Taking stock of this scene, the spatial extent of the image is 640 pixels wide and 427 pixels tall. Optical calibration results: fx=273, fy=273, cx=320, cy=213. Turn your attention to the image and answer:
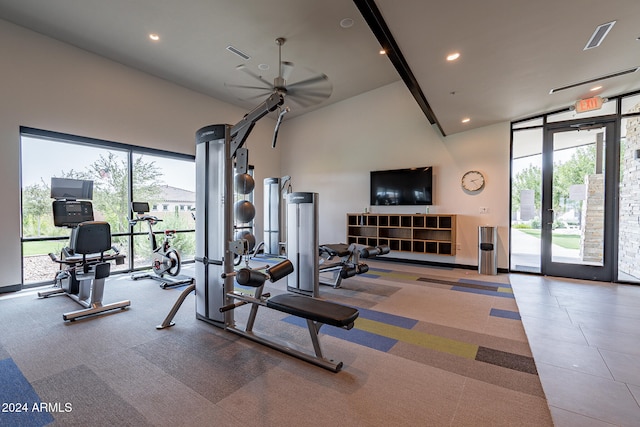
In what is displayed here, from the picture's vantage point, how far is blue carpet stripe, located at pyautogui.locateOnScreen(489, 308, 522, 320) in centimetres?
334

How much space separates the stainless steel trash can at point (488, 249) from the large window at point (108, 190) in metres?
6.65

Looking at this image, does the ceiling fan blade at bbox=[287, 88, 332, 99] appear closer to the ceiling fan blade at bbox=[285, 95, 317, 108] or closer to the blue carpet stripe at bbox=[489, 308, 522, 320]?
the ceiling fan blade at bbox=[285, 95, 317, 108]

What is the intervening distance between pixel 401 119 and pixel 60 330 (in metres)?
7.11

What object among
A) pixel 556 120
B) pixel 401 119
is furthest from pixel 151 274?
pixel 556 120

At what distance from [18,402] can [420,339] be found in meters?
3.20

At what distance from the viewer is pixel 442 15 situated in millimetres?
2518

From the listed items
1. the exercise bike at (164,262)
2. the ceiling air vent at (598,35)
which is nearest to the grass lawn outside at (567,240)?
the ceiling air vent at (598,35)

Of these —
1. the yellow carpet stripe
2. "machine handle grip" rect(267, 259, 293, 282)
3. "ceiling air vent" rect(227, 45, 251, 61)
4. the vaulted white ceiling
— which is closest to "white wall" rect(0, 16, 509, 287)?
the vaulted white ceiling

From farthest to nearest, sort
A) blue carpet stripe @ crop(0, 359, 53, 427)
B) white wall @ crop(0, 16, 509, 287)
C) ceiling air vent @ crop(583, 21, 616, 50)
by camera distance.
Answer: white wall @ crop(0, 16, 509, 287)
ceiling air vent @ crop(583, 21, 616, 50)
blue carpet stripe @ crop(0, 359, 53, 427)

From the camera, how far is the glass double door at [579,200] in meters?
4.94

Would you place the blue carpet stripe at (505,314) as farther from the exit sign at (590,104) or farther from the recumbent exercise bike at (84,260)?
the recumbent exercise bike at (84,260)

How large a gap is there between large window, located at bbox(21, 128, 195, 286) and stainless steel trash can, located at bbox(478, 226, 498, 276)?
262 inches

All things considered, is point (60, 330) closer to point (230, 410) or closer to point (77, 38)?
point (230, 410)

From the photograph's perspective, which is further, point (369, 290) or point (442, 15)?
point (369, 290)
